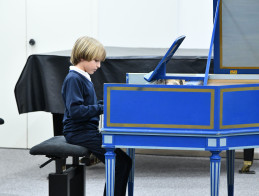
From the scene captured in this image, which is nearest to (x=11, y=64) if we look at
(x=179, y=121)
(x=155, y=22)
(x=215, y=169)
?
(x=155, y=22)

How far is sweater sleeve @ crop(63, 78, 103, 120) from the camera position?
119 inches

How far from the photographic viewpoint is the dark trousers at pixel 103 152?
3.11 metres

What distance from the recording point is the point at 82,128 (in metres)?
→ 3.14

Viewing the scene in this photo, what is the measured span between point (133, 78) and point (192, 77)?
13.8 inches

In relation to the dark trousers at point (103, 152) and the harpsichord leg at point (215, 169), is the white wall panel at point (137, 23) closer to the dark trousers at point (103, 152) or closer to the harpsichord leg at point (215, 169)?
the dark trousers at point (103, 152)

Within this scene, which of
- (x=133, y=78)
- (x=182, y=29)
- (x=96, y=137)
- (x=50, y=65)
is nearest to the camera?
(x=96, y=137)

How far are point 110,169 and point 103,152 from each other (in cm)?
24

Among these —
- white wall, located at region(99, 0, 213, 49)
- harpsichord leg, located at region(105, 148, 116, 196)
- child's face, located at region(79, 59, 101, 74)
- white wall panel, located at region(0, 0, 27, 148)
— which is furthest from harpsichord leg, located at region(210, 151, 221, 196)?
white wall panel, located at region(0, 0, 27, 148)

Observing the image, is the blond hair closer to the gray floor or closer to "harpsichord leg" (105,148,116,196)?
"harpsichord leg" (105,148,116,196)

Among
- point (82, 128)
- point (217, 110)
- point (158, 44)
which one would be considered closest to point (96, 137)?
point (82, 128)

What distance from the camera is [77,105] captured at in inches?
119

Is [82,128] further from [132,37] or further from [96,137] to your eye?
[132,37]

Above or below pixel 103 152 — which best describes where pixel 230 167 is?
below

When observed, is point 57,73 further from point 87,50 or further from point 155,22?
point 155,22
